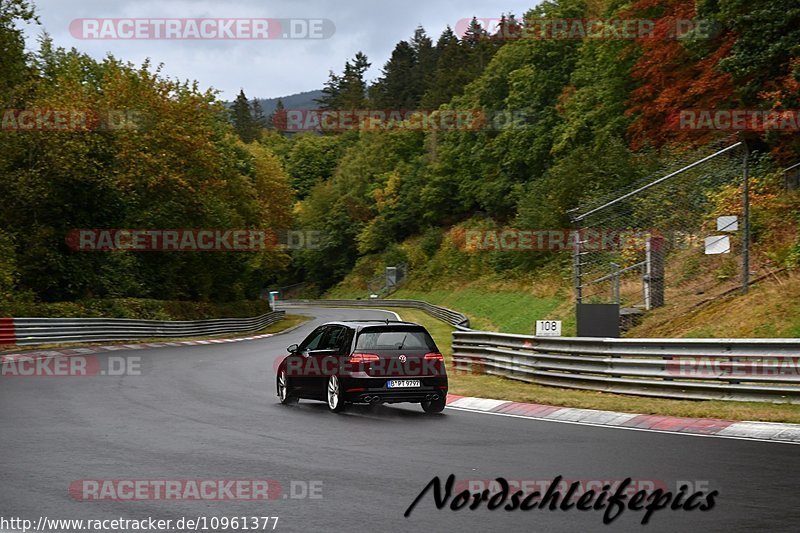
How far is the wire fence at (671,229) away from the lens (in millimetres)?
21781

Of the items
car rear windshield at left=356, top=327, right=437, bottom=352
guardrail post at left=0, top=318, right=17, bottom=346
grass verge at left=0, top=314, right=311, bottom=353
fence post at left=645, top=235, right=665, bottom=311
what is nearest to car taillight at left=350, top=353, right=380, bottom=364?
car rear windshield at left=356, top=327, right=437, bottom=352

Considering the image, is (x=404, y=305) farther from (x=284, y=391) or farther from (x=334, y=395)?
(x=334, y=395)

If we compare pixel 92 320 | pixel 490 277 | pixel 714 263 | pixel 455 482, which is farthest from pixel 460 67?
pixel 455 482

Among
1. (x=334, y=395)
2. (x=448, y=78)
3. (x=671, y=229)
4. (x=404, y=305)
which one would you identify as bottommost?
(x=404, y=305)

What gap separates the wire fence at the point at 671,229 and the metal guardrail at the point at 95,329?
18940 mm

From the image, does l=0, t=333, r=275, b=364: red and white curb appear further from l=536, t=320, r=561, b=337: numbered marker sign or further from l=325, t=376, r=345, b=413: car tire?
l=536, t=320, r=561, b=337: numbered marker sign

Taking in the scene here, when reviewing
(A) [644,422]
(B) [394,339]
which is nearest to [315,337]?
(B) [394,339]

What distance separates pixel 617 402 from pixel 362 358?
4.22m

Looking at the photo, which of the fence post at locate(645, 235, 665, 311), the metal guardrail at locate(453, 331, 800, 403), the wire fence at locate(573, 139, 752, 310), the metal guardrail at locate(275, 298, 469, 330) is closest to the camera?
the metal guardrail at locate(453, 331, 800, 403)

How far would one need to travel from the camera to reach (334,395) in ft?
48.8

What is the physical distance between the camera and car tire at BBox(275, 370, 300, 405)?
16.2 m

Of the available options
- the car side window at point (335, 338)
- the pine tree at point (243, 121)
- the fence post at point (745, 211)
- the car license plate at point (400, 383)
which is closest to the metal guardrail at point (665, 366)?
the car license plate at point (400, 383)

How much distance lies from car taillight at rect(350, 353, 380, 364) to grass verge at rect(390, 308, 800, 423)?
2951 mm

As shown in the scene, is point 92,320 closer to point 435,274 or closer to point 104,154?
point 104,154
